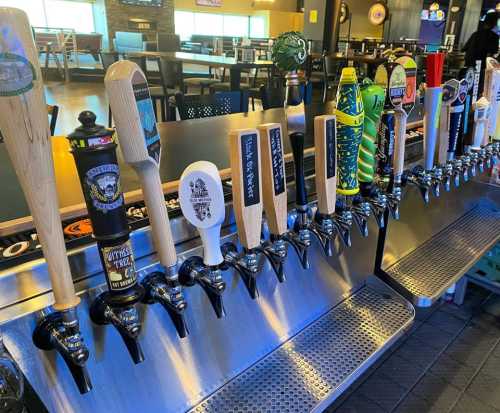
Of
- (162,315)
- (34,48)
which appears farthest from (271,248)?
(34,48)

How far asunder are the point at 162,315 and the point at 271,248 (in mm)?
239

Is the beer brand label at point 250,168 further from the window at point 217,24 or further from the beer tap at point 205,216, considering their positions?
the window at point 217,24

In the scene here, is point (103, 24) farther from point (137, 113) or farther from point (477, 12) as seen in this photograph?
point (137, 113)

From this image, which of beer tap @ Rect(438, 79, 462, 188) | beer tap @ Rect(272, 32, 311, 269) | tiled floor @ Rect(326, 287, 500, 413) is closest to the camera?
beer tap @ Rect(272, 32, 311, 269)

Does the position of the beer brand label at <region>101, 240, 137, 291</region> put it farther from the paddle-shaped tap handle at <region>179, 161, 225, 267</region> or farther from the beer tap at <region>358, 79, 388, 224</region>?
the beer tap at <region>358, 79, 388, 224</region>

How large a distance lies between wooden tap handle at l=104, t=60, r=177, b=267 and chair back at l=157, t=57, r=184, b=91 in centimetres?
411

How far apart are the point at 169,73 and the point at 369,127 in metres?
4.19

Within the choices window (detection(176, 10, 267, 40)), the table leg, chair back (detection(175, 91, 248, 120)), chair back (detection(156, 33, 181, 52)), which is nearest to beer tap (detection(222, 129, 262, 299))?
chair back (detection(175, 91, 248, 120))

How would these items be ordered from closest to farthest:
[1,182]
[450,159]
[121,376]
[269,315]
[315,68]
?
[121,376] < [1,182] < [269,315] < [450,159] < [315,68]

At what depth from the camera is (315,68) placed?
7.43 meters

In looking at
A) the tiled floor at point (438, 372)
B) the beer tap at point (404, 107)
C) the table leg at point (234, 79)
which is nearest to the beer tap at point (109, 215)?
the beer tap at point (404, 107)

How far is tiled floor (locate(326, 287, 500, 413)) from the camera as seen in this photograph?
59.9 inches

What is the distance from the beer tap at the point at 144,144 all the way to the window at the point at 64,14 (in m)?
13.6

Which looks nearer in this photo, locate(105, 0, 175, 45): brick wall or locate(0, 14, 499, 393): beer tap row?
locate(0, 14, 499, 393): beer tap row
